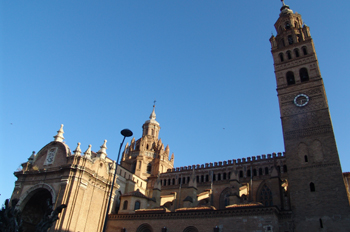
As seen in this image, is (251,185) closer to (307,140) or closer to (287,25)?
(307,140)

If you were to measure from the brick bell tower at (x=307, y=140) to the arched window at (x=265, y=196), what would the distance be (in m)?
9.12

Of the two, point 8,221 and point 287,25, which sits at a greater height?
point 287,25

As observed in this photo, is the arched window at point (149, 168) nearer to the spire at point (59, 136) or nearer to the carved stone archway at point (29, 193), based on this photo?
the spire at point (59, 136)

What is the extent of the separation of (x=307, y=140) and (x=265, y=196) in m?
12.0

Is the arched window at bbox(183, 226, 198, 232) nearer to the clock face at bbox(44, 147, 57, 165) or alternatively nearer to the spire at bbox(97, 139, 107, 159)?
the spire at bbox(97, 139, 107, 159)

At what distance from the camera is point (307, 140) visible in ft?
114

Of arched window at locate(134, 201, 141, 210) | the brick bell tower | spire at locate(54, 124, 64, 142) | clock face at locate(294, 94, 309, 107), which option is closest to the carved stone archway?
spire at locate(54, 124, 64, 142)

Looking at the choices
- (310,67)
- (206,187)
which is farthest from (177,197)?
(310,67)

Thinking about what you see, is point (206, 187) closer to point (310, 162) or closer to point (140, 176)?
point (140, 176)

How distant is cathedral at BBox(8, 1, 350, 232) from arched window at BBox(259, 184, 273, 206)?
0.47 feet

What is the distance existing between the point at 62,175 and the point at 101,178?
5.42 meters

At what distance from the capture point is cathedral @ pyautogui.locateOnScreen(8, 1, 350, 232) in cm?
3130

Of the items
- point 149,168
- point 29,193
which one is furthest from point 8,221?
point 149,168

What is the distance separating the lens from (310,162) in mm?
33594
